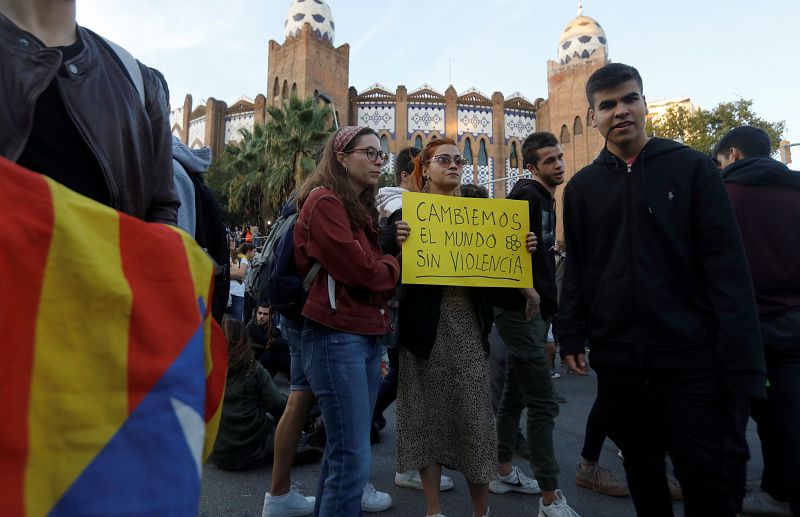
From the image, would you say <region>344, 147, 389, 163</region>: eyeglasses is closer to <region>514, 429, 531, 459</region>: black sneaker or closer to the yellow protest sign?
the yellow protest sign

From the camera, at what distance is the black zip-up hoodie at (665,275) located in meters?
1.96

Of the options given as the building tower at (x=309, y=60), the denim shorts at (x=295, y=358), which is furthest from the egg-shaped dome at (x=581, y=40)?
the denim shorts at (x=295, y=358)

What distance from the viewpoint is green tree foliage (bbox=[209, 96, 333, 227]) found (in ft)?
74.9

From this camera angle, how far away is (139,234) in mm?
1107

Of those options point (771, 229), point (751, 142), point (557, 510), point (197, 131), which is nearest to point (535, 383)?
point (557, 510)

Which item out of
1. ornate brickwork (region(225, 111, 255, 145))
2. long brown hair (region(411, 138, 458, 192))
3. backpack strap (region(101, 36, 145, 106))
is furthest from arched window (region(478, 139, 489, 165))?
backpack strap (region(101, 36, 145, 106))

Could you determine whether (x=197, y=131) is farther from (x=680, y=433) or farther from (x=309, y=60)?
(x=680, y=433)

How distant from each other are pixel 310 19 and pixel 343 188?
38309 millimetres

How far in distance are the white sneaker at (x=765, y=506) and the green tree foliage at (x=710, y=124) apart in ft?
80.1

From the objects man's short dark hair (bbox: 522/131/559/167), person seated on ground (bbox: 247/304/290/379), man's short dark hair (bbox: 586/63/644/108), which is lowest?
person seated on ground (bbox: 247/304/290/379)

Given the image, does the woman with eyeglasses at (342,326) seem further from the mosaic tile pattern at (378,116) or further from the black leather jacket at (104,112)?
the mosaic tile pattern at (378,116)

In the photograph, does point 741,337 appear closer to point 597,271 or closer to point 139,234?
point 597,271

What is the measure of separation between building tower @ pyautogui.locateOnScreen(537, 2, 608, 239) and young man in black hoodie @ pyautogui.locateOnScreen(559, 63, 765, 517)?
34.6 metres

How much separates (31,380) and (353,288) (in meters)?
1.55
